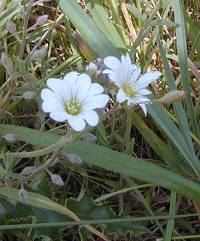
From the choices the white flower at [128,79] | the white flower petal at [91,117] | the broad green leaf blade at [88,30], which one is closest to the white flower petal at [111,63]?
the white flower at [128,79]

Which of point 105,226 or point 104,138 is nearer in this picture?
point 105,226

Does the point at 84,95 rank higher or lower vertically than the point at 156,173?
higher

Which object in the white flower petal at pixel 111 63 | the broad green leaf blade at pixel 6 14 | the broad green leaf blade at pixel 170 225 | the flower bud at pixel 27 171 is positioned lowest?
the broad green leaf blade at pixel 170 225

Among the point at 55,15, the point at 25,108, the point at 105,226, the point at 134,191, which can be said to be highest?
the point at 55,15

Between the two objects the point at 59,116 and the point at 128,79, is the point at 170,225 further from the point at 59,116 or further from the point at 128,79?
the point at 59,116

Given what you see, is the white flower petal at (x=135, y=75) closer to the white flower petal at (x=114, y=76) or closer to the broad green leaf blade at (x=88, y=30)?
the white flower petal at (x=114, y=76)

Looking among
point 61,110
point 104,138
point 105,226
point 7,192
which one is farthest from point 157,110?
point 61,110

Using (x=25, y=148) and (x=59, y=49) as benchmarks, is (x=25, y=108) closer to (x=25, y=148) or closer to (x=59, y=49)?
(x=25, y=148)
